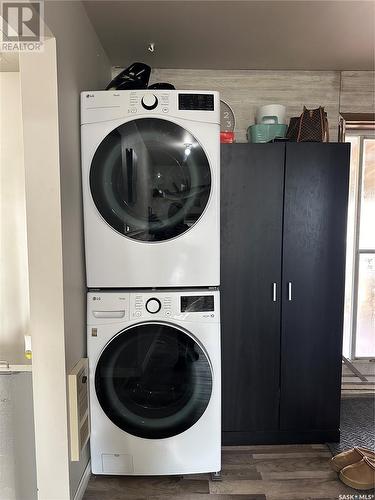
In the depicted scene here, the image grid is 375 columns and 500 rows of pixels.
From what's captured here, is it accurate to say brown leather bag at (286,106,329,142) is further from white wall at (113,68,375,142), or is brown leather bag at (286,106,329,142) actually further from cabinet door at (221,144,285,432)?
white wall at (113,68,375,142)

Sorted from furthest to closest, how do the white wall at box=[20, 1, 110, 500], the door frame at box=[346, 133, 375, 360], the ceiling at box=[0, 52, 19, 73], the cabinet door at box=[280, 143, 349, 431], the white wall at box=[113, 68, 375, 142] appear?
the door frame at box=[346, 133, 375, 360], the white wall at box=[113, 68, 375, 142], the cabinet door at box=[280, 143, 349, 431], the ceiling at box=[0, 52, 19, 73], the white wall at box=[20, 1, 110, 500]

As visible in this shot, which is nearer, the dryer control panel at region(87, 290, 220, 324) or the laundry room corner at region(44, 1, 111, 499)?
the laundry room corner at region(44, 1, 111, 499)

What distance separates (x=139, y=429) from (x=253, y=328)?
0.80 metres

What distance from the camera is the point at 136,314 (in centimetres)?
174

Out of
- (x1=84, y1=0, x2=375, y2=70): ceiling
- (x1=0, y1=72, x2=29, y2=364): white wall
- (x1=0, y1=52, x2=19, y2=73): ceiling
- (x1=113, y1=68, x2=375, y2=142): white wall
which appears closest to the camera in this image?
(x1=0, y1=52, x2=19, y2=73): ceiling

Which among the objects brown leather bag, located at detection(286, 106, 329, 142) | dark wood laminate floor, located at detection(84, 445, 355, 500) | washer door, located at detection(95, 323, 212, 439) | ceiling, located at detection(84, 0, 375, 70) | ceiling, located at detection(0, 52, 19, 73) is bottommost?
dark wood laminate floor, located at detection(84, 445, 355, 500)

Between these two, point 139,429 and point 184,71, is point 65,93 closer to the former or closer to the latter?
point 184,71

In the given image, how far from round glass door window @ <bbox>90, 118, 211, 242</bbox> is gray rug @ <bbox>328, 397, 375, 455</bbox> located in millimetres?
1630

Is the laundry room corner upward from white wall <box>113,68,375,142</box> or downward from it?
downward

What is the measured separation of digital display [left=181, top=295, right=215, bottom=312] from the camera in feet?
5.74

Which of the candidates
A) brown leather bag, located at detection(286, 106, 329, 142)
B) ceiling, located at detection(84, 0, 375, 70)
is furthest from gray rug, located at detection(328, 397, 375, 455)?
ceiling, located at detection(84, 0, 375, 70)

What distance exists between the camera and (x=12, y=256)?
1.96m

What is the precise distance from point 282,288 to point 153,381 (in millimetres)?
867

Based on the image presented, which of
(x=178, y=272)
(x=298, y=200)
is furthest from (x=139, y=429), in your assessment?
(x=298, y=200)
